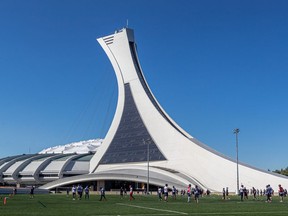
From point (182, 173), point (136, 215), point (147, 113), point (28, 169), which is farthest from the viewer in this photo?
point (28, 169)

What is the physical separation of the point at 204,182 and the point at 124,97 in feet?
64.9

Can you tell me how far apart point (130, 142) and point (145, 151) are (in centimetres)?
303

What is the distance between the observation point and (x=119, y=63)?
211 feet

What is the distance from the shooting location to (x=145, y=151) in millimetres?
55531

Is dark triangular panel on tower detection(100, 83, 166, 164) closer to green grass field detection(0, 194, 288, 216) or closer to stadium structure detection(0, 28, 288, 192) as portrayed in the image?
stadium structure detection(0, 28, 288, 192)

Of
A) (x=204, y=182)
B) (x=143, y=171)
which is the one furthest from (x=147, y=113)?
(x=204, y=182)

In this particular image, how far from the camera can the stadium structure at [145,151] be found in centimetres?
Answer: 4741

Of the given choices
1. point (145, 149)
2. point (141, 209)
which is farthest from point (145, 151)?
point (141, 209)

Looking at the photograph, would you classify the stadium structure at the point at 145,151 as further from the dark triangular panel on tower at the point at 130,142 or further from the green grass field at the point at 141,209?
the green grass field at the point at 141,209

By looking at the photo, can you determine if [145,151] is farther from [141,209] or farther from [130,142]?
[141,209]

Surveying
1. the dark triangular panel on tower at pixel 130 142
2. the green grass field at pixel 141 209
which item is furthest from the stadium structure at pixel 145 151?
the green grass field at pixel 141 209

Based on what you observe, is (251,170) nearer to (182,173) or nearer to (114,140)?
(182,173)

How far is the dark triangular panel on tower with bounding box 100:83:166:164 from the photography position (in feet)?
182

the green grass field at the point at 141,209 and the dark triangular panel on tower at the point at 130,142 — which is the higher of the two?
the dark triangular panel on tower at the point at 130,142
